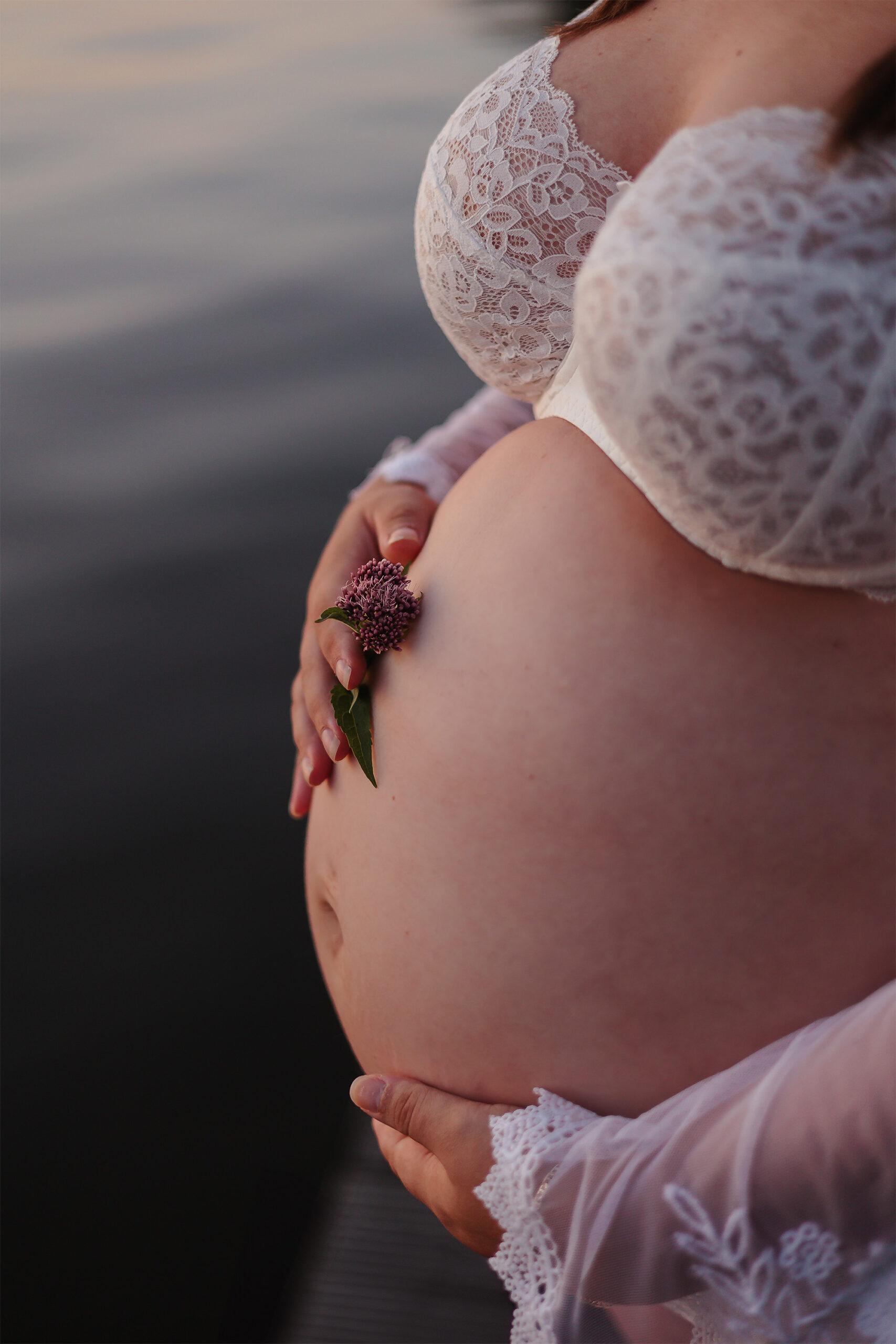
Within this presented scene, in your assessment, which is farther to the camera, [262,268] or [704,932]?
[262,268]

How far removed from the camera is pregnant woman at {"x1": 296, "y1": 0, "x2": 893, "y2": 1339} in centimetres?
53

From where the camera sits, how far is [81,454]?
1790 millimetres

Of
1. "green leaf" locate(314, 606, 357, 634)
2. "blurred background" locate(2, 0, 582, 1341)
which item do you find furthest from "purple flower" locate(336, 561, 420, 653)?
"blurred background" locate(2, 0, 582, 1341)

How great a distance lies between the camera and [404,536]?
953 mm

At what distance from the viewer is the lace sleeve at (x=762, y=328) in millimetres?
517

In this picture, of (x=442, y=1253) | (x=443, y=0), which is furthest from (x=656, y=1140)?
(x=443, y=0)

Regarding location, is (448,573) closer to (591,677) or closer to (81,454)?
(591,677)

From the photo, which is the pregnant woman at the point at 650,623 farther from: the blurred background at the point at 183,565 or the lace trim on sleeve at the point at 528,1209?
the blurred background at the point at 183,565

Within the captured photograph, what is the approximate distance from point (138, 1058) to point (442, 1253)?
20.6 inches

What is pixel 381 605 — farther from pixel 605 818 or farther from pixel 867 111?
pixel 867 111

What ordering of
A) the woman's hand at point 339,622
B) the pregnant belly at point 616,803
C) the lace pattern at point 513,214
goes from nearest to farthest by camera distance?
the pregnant belly at point 616,803
the lace pattern at point 513,214
the woman's hand at point 339,622

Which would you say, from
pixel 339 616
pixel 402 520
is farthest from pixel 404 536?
pixel 339 616

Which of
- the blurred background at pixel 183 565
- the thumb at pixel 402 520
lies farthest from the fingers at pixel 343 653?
the blurred background at pixel 183 565

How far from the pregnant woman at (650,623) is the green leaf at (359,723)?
0.05ft
